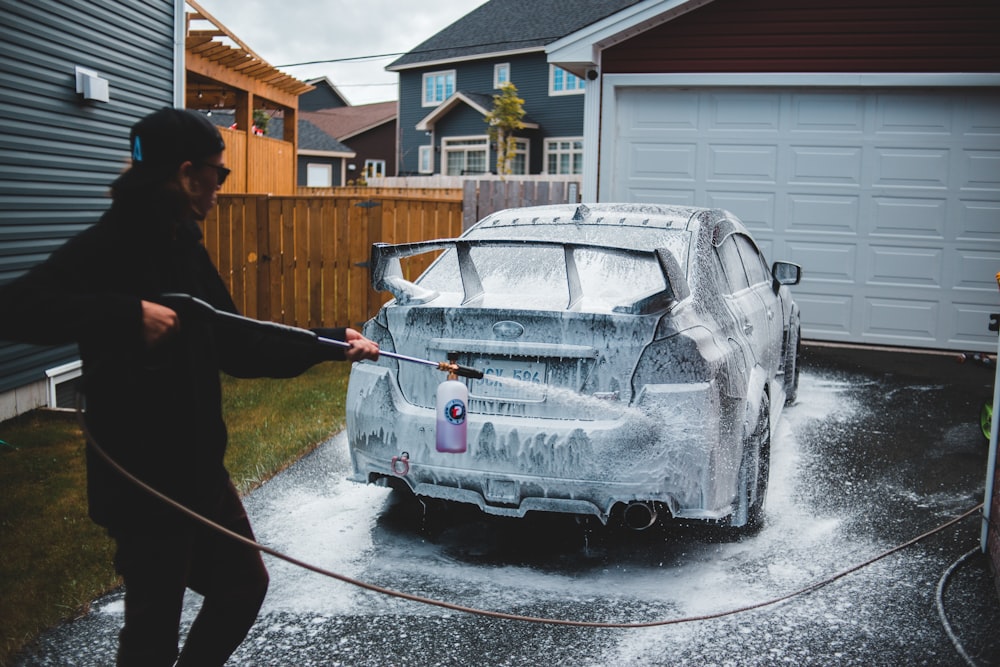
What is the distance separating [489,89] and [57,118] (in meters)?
31.2

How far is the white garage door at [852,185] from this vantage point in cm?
1082

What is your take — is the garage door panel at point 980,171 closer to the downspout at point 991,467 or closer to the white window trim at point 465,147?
the downspout at point 991,467

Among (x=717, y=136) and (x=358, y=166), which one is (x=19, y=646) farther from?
(x=358, y=166)

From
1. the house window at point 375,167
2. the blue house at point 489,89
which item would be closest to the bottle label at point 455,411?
the blue house at point 489,89

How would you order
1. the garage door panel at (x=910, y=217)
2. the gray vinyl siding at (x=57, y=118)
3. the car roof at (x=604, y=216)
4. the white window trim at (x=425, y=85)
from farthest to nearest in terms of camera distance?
the white window trim at (x=425, y=85) → the garage door panel at (x=910, y=217) → the gray vinyl siding at (x=57, y=118) → the car roof at (x=604, y=216)

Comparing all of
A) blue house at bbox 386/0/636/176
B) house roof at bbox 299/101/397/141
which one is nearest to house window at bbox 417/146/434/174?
blue house at bbox 386/0/636/176

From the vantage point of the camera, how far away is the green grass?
4172mm

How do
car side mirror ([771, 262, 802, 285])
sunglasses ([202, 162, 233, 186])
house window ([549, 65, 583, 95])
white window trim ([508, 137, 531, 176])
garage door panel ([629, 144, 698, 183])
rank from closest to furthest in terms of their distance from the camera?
sunglasses ([202, 162, 233, 186]) < car side mirror ([771, 262, 802, 285]) < garage door panel ([629, 144, 698, 183]) < house window ([549, 65, 583, 95]) < white window trim ([508, 137, 531, 176])

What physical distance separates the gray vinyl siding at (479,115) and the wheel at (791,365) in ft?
92.3

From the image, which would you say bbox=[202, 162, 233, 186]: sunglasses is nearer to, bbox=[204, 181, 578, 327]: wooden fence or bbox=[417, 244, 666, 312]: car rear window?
bbox=[417, 244, 666, 312]: car rear window

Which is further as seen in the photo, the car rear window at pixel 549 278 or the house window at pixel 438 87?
the house window at pixel 438 87

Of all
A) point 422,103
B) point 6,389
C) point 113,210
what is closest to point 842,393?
point 6,389

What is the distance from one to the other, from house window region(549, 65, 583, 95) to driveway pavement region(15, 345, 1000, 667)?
101 ft

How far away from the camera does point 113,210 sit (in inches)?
101
